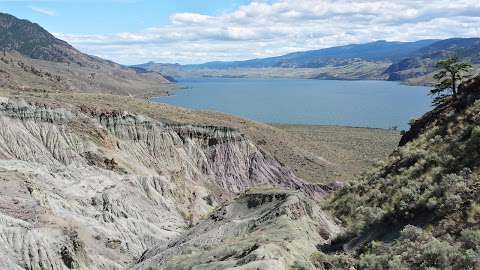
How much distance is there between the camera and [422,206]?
1962cm

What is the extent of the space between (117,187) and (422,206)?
36846mm

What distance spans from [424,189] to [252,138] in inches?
2391

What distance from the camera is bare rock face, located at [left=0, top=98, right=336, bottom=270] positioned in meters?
35.7

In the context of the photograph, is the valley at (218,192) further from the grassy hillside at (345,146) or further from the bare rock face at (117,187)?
the grassy hillside at (345,146)

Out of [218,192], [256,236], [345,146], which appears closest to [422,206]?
[256,236]

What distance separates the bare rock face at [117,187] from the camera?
35.7m

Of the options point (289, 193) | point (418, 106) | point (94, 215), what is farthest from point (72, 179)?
point (418, 106)

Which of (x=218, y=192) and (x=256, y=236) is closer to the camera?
(x=256, y=236)

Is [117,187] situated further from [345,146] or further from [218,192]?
[345,146]

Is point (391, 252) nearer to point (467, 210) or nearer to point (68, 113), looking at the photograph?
point (467, 210)

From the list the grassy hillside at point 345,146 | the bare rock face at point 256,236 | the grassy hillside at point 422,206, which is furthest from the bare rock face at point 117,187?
the grassy hillside at point 345,146

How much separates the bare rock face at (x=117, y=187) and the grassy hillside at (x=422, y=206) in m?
2.54

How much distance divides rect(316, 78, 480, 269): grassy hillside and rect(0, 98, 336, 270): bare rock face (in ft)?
8.35

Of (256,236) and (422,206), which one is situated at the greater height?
(422,206)
